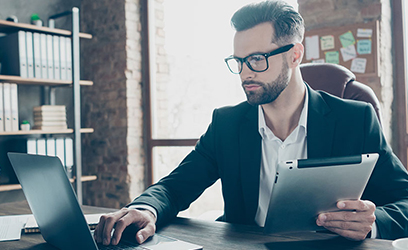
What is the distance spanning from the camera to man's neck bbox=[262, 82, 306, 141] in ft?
4.77

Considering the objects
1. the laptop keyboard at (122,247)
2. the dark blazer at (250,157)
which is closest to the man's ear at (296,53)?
the dark blazer at (250,157)

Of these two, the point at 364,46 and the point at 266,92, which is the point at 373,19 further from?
the point at 266,92

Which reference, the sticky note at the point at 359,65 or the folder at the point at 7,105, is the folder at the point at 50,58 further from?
the sticky note at the point at 359,65

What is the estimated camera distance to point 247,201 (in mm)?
1384

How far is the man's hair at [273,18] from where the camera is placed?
4.58 ft

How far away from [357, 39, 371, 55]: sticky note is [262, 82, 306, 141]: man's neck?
120cm

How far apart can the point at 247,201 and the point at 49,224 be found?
2.20 ft

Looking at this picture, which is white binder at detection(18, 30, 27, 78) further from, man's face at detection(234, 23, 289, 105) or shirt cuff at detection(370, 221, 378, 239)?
shirt cuff at detection(370, 221, 378, 239)

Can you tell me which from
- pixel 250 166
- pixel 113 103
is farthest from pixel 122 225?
pixel 113 103

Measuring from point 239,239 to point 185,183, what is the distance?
0.45m

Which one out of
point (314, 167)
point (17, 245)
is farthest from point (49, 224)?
point (314, 167)

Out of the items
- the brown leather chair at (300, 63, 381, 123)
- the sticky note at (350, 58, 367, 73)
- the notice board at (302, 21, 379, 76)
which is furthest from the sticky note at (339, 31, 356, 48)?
the brown leather chair at (300, 63, 381, 123)

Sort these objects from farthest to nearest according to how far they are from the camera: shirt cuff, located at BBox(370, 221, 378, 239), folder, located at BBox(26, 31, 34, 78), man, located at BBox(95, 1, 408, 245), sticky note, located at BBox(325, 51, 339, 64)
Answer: folder, located at BBox(26, 31, 34, 78)
sticky note, located at BBox(325, 51, 339, 64)
man, located at BBox(95, 1, 408, 245)
shirt cuff, located at BBox(370, 221, 378, 239)

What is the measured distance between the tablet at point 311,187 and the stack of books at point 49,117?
251 cm
